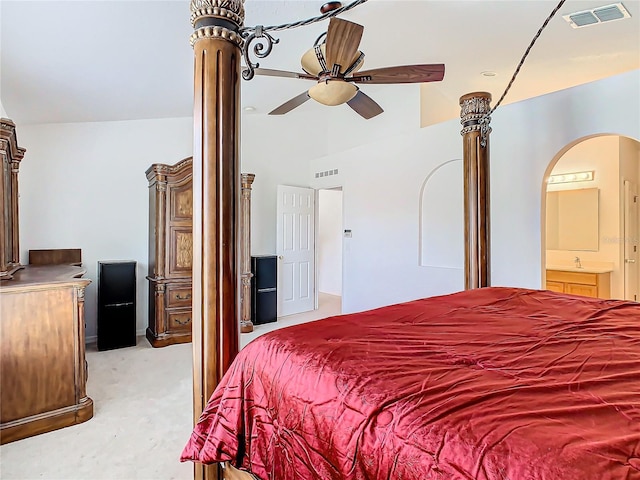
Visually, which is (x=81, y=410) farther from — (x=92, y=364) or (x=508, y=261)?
(x=508, y=261)

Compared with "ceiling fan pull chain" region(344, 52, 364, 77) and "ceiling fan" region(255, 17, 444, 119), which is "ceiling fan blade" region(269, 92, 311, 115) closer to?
"ceiling fan" region(255, 17, 444, 119)

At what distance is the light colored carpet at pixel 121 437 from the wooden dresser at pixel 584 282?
4.49m

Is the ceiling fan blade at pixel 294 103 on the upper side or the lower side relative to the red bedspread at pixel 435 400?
upper

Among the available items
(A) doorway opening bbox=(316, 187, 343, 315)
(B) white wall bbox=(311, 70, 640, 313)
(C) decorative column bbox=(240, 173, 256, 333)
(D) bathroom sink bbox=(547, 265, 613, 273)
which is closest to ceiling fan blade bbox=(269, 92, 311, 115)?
(C) decorative column bbox=(240, 173, 256, 333)

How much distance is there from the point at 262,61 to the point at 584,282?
4.40 metres

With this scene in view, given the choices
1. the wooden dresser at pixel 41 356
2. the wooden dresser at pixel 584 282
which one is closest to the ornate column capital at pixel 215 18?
the wooden dresser at pixel 41 356

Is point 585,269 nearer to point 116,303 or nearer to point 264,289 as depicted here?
point 264,289

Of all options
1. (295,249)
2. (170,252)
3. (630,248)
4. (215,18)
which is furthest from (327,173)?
(215,18)

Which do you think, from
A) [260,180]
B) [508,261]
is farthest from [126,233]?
[508,261]

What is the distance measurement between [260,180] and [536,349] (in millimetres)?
5020

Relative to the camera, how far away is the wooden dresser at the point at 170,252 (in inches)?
170

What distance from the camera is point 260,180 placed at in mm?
5828

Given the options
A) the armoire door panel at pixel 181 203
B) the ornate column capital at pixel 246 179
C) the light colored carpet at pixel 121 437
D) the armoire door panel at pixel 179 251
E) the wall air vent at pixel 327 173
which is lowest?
the light colored carpet at pixel 121 437

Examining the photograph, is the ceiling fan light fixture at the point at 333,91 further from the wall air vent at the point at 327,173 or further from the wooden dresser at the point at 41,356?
the wall air vent at the point at 327,173
